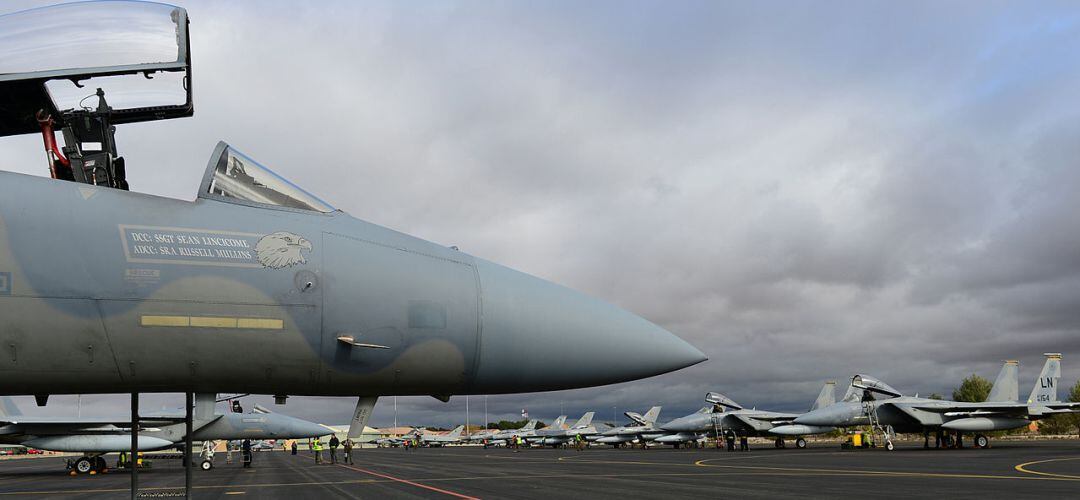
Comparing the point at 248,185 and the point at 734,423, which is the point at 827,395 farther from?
the point at 248,185

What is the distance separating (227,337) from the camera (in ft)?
14.6

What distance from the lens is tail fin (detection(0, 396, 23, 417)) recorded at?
108 feet

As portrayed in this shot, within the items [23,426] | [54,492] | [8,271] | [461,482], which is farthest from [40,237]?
[23,426]

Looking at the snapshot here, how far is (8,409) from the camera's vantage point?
34125 mm

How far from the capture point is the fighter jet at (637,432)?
65.6 m

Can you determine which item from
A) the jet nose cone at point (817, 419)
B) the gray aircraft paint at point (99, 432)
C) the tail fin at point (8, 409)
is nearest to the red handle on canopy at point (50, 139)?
the gray aircraft paint at point (99, 432)

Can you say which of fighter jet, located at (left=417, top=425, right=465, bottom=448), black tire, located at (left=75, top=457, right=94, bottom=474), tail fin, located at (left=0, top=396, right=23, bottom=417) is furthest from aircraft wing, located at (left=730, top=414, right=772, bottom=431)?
fighter jet, located at (left=417, top=425, right=465, bottom=448)

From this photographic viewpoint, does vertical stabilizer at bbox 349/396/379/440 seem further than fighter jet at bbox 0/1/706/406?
Yes

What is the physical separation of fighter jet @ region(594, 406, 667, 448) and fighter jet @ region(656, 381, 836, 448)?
389 centimetres

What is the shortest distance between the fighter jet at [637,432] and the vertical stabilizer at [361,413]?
59419mm

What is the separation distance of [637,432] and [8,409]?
1905 inches

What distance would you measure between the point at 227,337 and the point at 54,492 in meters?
21.4

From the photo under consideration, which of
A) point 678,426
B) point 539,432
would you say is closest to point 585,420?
point 539,432

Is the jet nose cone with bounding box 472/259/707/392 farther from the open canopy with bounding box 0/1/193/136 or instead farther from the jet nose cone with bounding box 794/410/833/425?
the jet nose cone with bounding box 794/410/833/425
